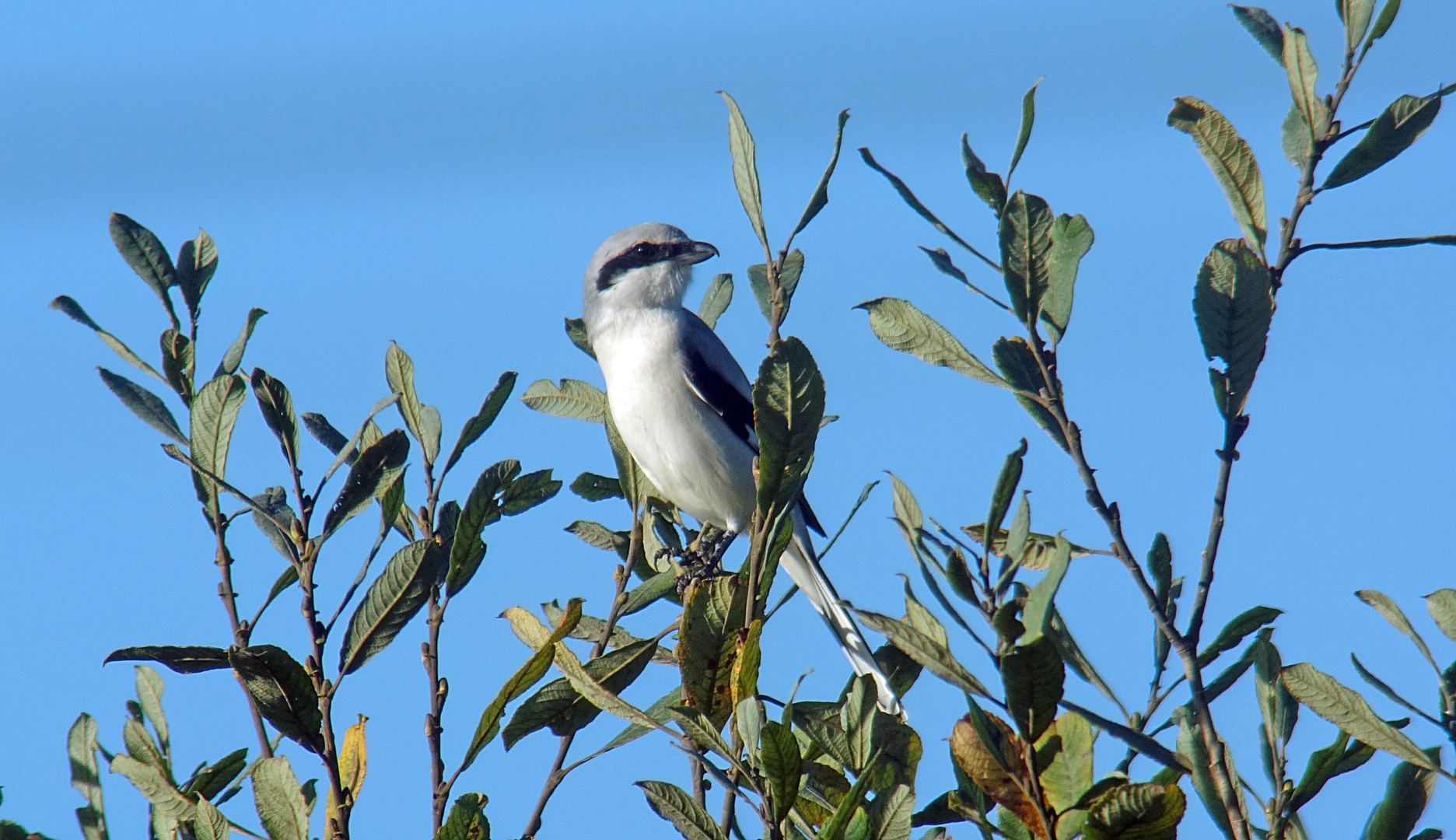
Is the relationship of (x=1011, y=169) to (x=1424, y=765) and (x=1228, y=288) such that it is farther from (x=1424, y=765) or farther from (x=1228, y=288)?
(x=1424, y=765)

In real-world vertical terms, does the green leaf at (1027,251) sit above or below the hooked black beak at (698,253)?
below

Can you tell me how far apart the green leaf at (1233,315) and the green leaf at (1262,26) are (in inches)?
16.9

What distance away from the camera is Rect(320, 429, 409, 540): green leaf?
2.09 metres

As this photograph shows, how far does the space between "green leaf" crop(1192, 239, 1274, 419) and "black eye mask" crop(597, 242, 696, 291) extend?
498 centimetres

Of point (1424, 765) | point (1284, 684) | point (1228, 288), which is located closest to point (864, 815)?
point (1284, 684)

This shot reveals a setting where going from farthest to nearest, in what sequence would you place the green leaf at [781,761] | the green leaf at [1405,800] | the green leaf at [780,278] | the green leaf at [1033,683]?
the green leaf at [780,278] → the green leaf at [1405,800] → the green leaf at [781,761] → the green leaf at [1033,683]

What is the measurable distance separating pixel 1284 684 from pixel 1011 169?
2.84 feet

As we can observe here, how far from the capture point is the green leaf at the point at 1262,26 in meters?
1.97

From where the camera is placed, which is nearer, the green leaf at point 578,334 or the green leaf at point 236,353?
the green leaf at point 236,353

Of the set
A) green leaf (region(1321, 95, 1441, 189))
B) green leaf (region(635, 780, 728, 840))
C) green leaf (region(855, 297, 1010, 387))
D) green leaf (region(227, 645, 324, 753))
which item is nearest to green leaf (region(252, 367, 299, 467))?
green leaf (region(227, 645, 324, 753))

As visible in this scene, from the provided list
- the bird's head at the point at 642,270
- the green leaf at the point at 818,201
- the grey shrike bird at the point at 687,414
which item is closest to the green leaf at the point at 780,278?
the green leaf at the point at 818,201

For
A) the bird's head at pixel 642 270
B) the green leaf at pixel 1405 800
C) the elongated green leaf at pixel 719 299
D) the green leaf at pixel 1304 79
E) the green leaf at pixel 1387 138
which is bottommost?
the green leaf at pixel 1405 800

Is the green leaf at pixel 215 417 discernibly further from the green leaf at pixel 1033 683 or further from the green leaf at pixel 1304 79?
the green leaf at pixel 1304 79

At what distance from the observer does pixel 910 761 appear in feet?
5.61
